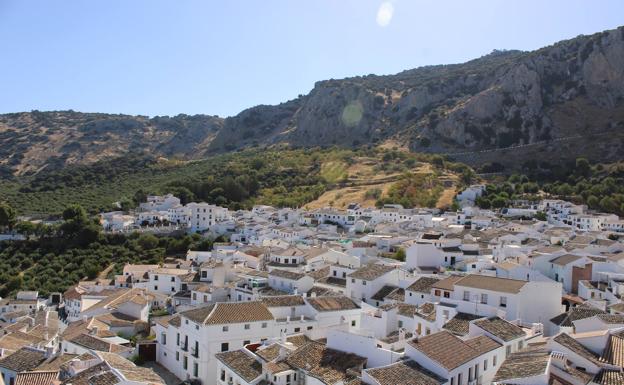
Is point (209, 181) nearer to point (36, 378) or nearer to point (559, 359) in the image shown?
point (36, 378)

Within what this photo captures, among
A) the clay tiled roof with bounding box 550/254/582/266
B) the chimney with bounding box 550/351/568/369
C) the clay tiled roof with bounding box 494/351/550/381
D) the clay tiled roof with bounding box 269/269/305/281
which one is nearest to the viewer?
the clay tiled roof with bounding box 494/351/550/381

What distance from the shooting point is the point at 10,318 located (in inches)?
1505

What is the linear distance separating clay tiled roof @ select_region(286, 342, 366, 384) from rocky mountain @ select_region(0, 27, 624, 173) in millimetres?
80973

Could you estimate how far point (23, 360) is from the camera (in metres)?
24.0

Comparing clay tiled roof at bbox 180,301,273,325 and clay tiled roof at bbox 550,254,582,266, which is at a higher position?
clay tiled roof at bbox 550,254,582,266

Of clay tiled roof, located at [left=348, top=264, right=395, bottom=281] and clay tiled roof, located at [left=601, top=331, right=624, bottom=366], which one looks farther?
clay tiled roof, located at [left=348, top=264, right=395, bottom=281]

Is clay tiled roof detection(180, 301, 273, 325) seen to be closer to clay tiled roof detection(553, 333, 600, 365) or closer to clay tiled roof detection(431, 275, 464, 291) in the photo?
clay tiled roof detection(431, 275, 464, 291)

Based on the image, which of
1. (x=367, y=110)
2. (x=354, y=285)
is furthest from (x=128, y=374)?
(x=367, y=110)

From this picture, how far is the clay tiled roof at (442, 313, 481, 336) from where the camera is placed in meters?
21.1

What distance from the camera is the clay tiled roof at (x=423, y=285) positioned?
92.8ft

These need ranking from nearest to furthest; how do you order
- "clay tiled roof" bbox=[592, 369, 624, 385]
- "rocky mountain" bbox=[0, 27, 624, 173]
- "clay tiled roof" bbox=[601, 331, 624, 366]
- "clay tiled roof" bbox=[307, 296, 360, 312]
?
"clay tiled roof" bbox=[592, 369, 624, 385] < "clay tiled roof" bbox=[601, 331, 624, 366] < "clay tiled roof" bbox=[307, 296, 360, 312] < "rocky mountain" bbox=[0, 27, 624, 173]

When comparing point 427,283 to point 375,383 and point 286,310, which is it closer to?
point 286,310

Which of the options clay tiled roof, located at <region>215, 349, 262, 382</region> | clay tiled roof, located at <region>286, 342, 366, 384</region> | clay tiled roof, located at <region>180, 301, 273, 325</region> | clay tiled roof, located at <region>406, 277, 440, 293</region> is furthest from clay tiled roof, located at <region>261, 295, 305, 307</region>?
clay tiled roof, located at <region>286, 342, 366, 384</region>

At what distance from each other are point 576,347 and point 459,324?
527 centimetres
